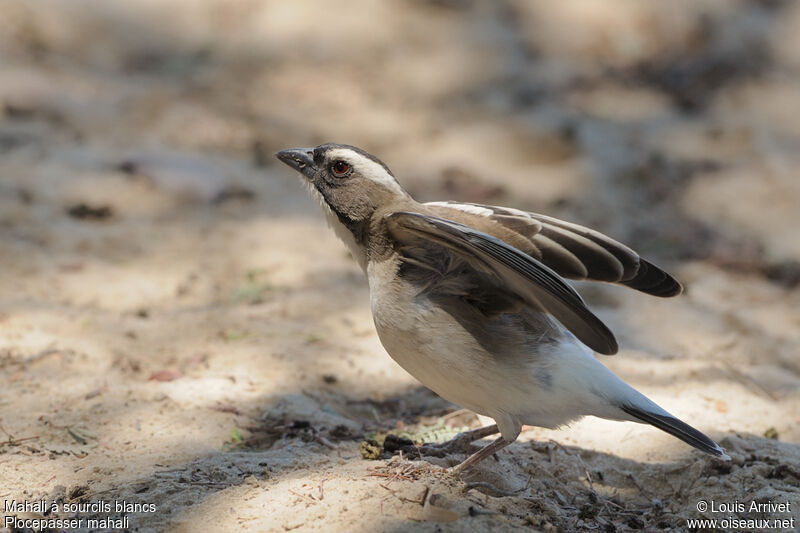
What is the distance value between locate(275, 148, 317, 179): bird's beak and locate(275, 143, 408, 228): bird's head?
0.05ft

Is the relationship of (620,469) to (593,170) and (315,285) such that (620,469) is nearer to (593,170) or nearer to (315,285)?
(315,285)

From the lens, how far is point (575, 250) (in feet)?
11.6

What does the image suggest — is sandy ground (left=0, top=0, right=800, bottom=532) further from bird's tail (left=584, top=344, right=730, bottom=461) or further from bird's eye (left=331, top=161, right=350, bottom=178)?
bird's eye (left=331, top=161, right=350, bottom=178)

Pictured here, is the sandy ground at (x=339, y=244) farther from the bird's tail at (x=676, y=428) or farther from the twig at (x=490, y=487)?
the bird's tail at (x=676, y=428)

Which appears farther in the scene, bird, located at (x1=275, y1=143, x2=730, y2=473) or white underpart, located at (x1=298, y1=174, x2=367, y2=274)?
white underpart, located at (x1=298, y1=174, x2=367, y2=274)

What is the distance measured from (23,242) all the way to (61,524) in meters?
3.46

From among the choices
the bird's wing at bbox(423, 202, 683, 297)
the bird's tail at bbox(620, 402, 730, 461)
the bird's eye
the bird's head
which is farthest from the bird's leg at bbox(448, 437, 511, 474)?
the bird's eye

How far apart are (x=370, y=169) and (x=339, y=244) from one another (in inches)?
111

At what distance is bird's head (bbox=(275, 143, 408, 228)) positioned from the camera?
3646 millimetres

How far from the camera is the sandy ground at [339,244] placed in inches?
135

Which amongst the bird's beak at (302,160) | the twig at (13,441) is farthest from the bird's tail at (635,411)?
the twig at (13,441)

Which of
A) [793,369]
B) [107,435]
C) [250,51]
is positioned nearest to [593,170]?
[793,369]

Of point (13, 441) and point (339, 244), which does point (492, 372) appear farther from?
point (339, 244)

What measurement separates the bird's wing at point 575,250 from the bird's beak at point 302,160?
2.12 ft
